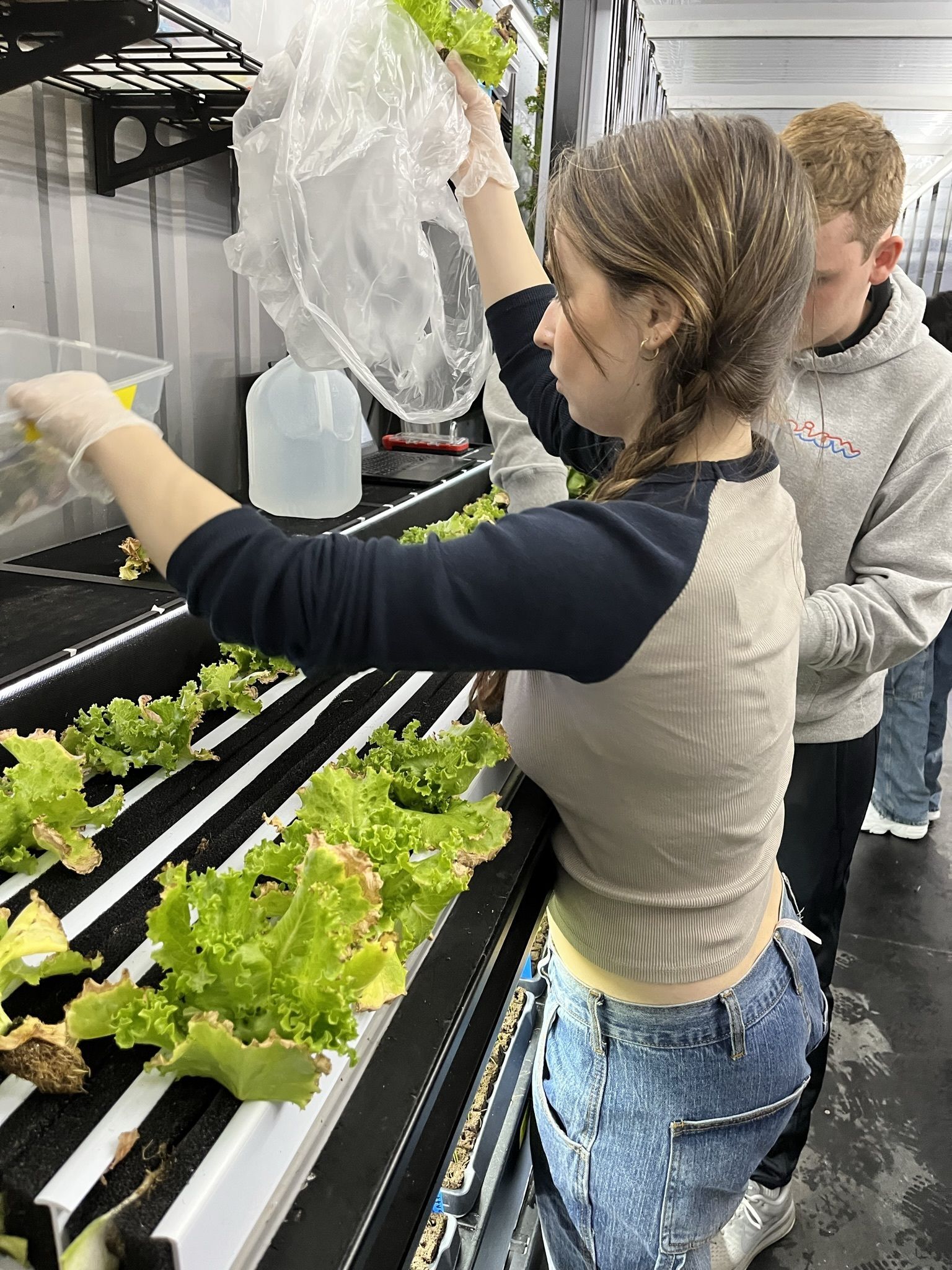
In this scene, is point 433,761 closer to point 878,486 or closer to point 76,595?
point 76,595

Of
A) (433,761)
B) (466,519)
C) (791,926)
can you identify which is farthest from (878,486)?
(466,519)

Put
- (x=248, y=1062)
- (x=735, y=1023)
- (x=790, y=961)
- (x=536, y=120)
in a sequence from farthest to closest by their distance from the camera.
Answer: (x=536, y=120), (x=790, y=961), (x=735, y=1023), (x=248, y=1062)

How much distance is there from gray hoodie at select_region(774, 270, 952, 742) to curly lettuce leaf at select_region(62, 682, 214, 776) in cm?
92

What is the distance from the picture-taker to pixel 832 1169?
7.00 ft

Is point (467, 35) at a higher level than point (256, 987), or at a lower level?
higher

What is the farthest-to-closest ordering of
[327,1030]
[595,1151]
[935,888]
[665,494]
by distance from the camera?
[935,888], [595,1151], [665,494], [327,1030]

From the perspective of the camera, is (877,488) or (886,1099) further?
(886,1099)

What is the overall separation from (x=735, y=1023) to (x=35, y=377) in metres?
1.09

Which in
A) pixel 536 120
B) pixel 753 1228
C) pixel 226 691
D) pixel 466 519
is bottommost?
pixel 753 1228

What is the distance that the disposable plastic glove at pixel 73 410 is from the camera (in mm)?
800

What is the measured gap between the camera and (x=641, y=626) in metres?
0.84

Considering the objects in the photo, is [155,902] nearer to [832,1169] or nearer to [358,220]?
[358,220]

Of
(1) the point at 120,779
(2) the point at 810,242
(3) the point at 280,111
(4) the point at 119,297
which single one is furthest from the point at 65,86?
(2) the point at 810,242

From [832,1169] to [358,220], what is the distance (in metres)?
2.13
